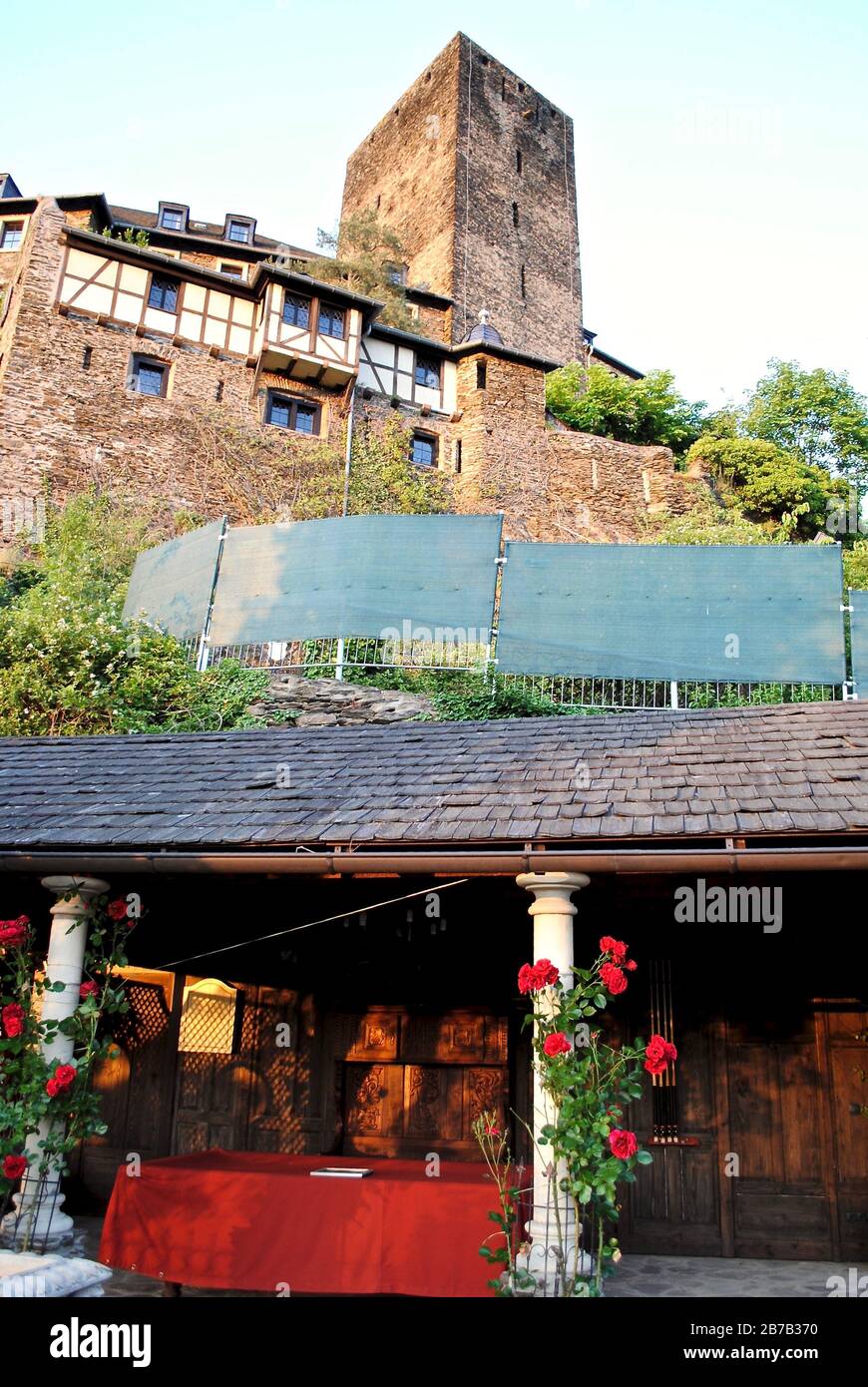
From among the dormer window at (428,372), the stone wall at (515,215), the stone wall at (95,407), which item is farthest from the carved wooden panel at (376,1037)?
the stone wall at (515,215)

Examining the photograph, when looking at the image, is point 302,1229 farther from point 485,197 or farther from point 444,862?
point 485,197

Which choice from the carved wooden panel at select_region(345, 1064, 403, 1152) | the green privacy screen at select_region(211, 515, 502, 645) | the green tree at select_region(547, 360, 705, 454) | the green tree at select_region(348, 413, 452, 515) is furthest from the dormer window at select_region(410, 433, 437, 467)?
the carved wooden panel at select_region(345, 1064, 403, 1152)

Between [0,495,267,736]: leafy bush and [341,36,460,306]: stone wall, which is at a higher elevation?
[341,36,460,306]: stone wall

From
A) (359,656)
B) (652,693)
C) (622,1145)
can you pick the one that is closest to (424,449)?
(359,656)

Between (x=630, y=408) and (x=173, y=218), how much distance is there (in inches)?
640

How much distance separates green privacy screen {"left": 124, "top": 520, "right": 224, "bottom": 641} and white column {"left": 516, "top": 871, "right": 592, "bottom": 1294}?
9.78 meters

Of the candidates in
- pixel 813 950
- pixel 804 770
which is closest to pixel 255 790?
pixel 804 770

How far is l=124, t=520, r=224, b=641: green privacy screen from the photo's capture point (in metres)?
14.4

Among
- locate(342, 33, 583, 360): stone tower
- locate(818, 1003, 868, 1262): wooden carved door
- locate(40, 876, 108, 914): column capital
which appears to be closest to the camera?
locate(40, 876, 108, 914): column capital

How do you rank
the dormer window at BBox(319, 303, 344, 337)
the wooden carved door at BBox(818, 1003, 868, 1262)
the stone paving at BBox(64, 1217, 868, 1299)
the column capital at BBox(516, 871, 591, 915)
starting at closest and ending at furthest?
the column capital at BBox(516, 871, 591, 915)
the stone paving at BBox(64, 1217, 868, 1299)
the wooden carved door at BBox(818, 1003, 868, 1262)
the dormer window at BBox(319, 303, 344, 337)

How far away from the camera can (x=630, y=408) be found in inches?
1203

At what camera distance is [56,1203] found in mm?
5691

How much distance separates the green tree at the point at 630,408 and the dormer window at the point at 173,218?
13403 millimetres

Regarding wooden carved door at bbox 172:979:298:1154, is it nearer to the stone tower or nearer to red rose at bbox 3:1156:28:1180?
red rose at bbox 3:1156:28:1180
